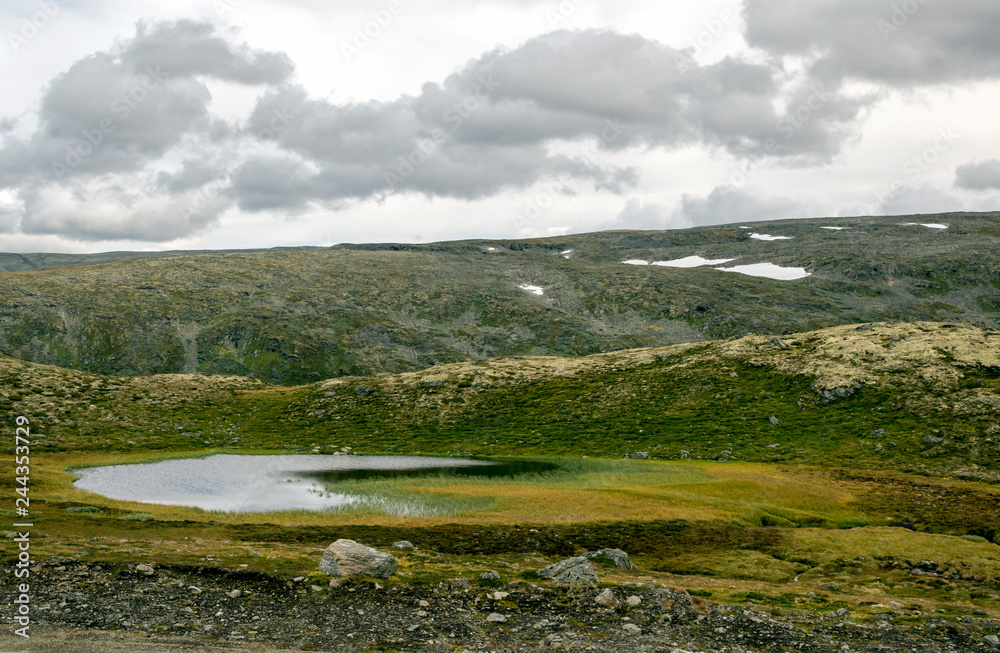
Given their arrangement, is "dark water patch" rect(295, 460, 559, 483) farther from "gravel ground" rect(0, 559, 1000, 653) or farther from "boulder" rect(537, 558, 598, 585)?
"gravel ground" rect(0, 559, 1000, 653)

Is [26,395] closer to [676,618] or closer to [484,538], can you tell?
[484,538]

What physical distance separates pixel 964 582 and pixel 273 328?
180896 mm

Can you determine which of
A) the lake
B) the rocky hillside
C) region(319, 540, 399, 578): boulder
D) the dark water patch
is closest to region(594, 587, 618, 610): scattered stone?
region(319, 540, 399, 578): boulder

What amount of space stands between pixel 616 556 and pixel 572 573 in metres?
5.93

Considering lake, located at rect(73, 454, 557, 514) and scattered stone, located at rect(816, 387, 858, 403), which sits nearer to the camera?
lake, located at rect(73, 454, 557, 514)

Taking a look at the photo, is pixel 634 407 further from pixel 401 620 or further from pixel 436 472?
pixel 401 620

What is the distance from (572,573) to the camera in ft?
85.4

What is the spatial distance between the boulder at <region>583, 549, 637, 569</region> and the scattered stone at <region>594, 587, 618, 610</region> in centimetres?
674

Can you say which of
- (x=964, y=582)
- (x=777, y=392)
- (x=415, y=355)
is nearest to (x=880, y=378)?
(x=777, y=392)

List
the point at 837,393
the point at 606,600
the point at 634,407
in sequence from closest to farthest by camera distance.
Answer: the point at 606,600, the point at 837,393, the point at 634,407

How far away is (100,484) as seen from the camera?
168ft

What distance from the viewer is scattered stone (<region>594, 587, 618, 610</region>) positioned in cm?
2336

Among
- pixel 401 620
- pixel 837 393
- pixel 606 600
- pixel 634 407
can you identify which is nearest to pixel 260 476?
pixel 401 620

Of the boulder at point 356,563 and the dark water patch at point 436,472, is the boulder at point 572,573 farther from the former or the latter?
the dark water patch at point 436,472
